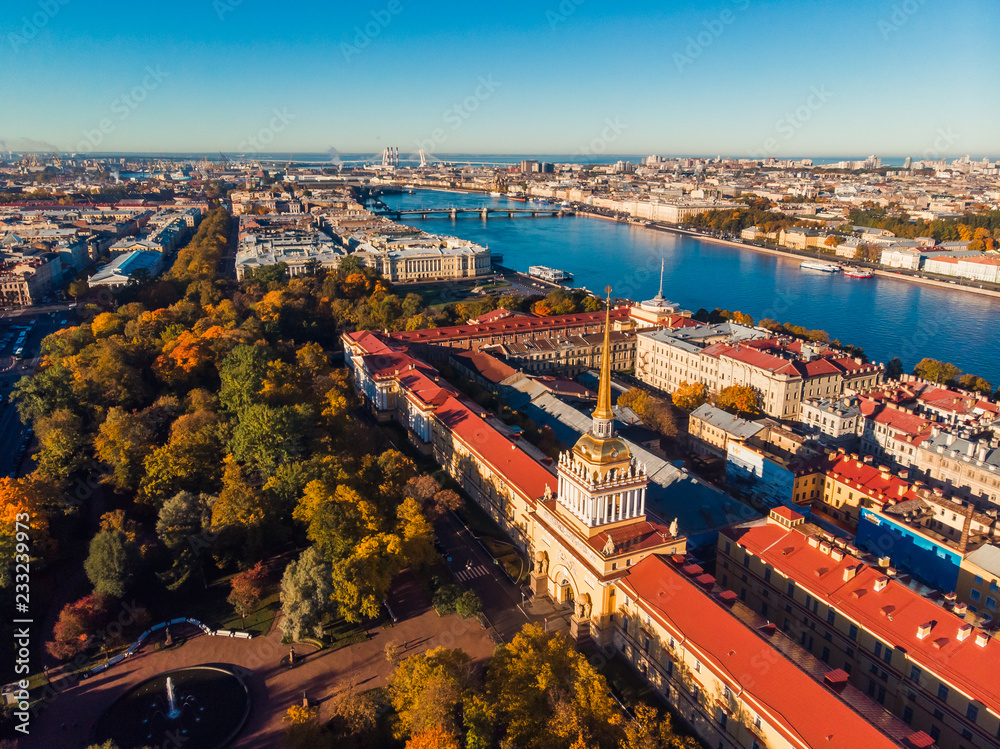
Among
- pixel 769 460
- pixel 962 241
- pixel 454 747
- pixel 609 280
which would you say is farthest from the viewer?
pixel 962 241

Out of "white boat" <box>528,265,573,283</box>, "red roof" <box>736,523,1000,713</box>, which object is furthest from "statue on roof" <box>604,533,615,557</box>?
"white boat" <box>528,265,573,283</box>

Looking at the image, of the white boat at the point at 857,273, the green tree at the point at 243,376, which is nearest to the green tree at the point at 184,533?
the green tree at the point at 243,376

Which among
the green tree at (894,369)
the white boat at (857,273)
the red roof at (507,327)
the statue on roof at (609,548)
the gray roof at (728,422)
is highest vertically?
the statue on roof at (609,548)

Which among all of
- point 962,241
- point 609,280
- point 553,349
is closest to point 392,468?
point 553,349

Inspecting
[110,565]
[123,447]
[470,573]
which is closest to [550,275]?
[123,447]

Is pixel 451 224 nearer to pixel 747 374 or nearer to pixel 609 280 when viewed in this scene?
pixel 609 280

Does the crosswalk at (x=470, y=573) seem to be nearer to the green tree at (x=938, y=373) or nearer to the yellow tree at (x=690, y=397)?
the yellow tree at (x=690, y=397)

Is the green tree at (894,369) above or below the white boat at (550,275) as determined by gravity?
below
